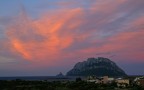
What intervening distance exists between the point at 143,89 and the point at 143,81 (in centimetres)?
2428

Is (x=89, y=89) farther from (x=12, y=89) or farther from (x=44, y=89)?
(x=12, y=89)

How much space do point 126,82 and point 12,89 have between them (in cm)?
4183

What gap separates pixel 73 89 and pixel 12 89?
55.3ft

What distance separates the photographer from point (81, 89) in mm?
82938

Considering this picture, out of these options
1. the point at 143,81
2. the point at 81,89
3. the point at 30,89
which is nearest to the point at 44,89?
the point at 30,89

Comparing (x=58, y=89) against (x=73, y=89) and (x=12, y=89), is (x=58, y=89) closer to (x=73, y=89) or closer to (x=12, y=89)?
(x=73, y=89)

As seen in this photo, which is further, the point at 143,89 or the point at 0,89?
the point at 0,89

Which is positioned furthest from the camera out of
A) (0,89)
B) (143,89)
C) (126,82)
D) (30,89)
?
(126,82)

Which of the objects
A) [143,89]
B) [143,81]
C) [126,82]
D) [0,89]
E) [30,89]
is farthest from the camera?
[126,82]

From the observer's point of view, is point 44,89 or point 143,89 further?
point 44,89

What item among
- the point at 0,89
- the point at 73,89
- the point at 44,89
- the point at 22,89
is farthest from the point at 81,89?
the point at 0,89

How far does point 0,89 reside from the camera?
86.9m

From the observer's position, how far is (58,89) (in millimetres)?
81750

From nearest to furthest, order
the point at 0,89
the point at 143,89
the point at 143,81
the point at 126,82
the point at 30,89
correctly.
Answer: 1. the point at 143,89
2. the point at 30,89
3. the point at 0,89
4. the point at 143,81
5. the point at 126,82
